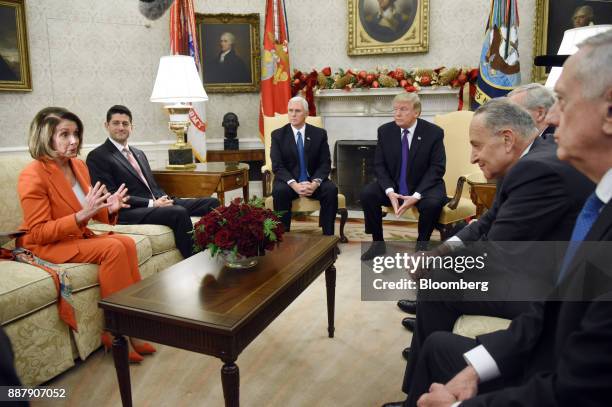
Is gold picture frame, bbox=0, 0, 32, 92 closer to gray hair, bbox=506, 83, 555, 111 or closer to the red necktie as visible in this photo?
the red necktie

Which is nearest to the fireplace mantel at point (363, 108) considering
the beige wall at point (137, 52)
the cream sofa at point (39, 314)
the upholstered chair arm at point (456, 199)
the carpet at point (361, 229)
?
the beige wall at point (137, 52)

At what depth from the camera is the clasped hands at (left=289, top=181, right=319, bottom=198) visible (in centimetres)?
452

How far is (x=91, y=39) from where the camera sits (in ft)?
18.2

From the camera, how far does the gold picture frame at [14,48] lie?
4781 millimetres

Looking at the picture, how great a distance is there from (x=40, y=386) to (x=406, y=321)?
2.13m

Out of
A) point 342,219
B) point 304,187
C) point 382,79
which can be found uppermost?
point 382,79

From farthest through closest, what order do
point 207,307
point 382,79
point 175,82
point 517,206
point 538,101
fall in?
point 382,79
point 175,82
point 538,101
point 207,307
point 517,206

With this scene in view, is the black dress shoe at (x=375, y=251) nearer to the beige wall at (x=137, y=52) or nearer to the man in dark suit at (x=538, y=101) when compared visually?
the man in dark suit at (x=538, y=101)

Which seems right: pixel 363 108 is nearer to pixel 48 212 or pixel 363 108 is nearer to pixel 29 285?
pixel 48 212

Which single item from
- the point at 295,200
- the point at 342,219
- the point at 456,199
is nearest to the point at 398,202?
the point at 456,199

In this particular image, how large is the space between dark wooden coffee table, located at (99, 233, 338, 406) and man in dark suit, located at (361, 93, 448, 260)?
1926mm

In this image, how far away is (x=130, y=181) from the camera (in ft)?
12.4

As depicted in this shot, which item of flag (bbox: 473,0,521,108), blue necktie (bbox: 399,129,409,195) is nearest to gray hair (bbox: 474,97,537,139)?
blue necktie (bbox: 399,129,409,195)

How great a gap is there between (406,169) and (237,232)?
8.38ft
